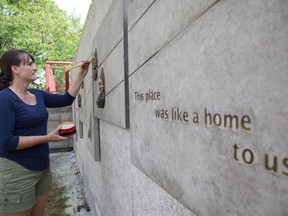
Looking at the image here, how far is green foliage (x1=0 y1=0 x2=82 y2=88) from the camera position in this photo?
1278 cm

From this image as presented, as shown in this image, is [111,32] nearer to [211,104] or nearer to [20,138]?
[20,138]

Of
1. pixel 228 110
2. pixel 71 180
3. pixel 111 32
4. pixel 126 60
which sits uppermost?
pixel 111 32

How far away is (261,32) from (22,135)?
2039 millimetres

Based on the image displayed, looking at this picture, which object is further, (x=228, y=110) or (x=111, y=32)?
(x=111, y=32)

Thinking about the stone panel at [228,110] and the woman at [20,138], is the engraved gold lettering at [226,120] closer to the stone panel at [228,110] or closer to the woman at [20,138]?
the stone panel at [228,110]

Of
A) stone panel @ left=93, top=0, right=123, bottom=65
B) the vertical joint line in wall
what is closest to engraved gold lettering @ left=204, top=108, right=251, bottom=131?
the vertical joint line in wall

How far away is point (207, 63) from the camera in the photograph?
31.7 inches

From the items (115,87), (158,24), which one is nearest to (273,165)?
(158,24)

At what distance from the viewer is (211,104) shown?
791mm

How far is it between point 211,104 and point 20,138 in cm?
174

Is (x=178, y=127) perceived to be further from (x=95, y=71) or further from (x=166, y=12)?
(x=95, y=71)

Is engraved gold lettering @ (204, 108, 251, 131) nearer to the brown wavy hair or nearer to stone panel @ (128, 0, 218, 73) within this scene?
stone panel @ (128, 0, 218, 73)

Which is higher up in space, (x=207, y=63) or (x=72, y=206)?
(x=207, y=63)

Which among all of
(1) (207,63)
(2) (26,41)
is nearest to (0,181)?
(1) (207,63)
